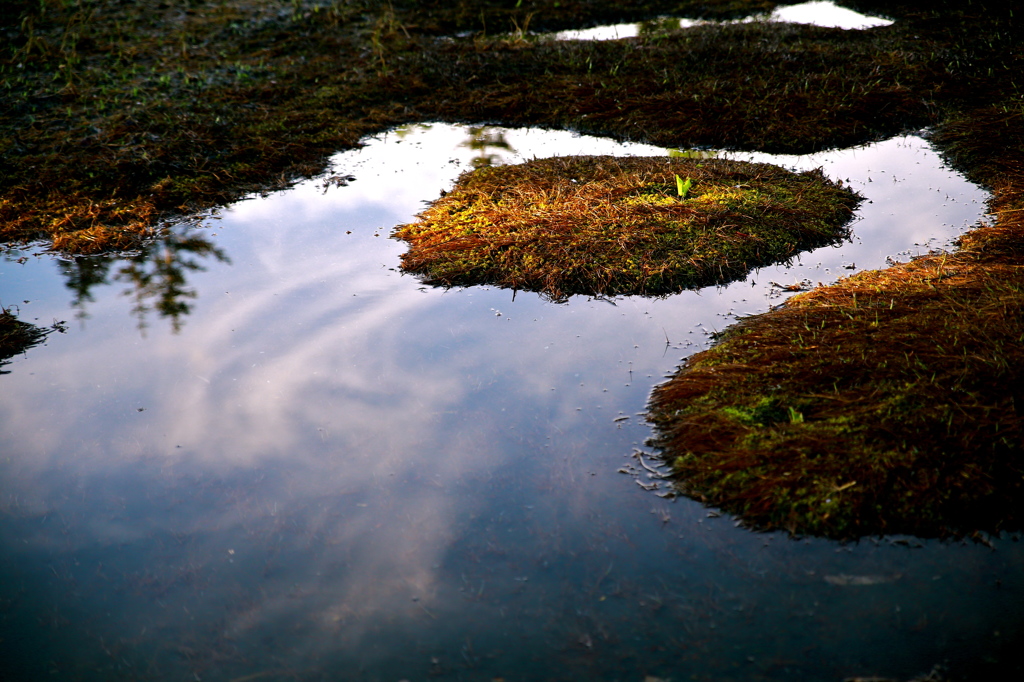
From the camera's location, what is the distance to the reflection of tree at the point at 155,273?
435 cm

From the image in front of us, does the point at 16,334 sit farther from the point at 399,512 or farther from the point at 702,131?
the point at 702,131

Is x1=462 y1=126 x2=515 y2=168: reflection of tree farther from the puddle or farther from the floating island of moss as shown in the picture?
the puddle

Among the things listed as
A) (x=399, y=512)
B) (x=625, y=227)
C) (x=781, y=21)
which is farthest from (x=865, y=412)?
(x=781, y=21)

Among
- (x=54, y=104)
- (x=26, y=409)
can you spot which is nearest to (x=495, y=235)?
(x=26, y=409)

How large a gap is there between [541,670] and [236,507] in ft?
4.67

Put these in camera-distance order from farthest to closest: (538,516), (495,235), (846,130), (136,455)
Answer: (846,130) → (495,235) → (136,455) → (538,516)

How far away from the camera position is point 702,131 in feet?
20.4

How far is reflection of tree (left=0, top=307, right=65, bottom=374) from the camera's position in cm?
399

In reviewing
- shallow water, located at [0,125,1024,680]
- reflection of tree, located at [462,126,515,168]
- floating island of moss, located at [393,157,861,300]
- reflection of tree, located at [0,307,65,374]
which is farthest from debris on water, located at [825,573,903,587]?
reflection of tree, located at [462,126,515,168]

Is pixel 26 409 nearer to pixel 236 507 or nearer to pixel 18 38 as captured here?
pixel 236 507

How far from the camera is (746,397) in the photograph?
10.7 feet

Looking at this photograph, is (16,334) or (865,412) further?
(16,334)

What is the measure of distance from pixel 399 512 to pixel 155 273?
9.61 ft

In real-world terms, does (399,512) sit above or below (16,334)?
below
